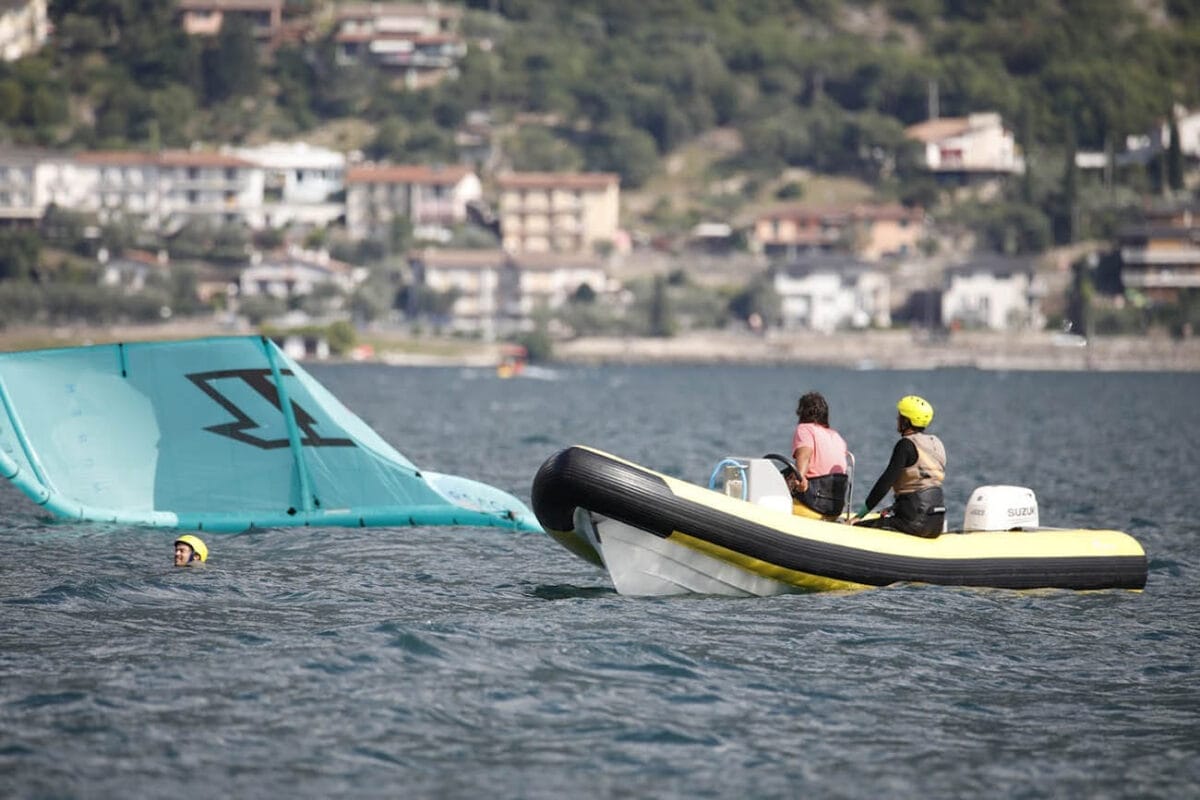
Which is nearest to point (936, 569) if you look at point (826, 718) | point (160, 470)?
point (826, 718)

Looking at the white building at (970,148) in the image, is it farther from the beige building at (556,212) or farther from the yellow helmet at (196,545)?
the yellow helmet at (196,545)

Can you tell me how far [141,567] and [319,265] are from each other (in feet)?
438

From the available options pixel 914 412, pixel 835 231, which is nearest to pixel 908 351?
pixel 835 231

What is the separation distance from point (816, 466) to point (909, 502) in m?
0.92

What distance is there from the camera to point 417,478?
2194cm

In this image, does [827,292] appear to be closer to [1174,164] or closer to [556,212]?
[556,212]

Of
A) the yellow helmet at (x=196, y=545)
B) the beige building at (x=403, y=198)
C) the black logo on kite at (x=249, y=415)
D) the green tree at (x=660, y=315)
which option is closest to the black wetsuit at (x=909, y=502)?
the black logo on kite at (x=249, y=415)

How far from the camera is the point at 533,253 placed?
159125mm

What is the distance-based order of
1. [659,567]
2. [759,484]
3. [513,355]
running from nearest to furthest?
[659,567], [759,484], [513,355]

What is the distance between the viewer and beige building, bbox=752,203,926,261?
163 metres

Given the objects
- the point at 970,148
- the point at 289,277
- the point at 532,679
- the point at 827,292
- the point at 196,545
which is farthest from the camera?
the point at 970,148

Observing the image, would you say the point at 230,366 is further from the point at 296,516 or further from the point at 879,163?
the point at 879,163

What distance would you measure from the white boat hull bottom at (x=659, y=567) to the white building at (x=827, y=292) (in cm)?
13402

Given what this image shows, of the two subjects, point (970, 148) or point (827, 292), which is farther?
point (970, 148)
